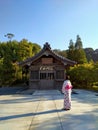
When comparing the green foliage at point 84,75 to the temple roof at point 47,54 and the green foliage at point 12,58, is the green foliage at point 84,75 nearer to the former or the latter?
the temple roof at point 47,54

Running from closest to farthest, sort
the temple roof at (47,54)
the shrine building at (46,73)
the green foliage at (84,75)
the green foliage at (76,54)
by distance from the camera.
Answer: the temple roof at (47,54) < the shrine building at (46,73) < the green foliage at (84,75) < the green foliage at (76,54)

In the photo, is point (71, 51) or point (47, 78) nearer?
point (47, 78)

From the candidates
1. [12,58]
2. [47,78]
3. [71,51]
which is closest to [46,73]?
[47,78]

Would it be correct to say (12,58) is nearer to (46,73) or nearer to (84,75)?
(46,73)

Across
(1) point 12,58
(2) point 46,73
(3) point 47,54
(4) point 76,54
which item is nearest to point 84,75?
(2) point 46,73

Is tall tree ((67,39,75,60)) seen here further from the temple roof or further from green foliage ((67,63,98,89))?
the temple roof

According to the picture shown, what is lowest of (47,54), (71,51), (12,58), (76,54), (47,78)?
(47,78)

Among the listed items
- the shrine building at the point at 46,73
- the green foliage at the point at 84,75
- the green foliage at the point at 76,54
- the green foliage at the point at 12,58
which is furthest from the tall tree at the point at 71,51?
the shrine building at the point at 46,73

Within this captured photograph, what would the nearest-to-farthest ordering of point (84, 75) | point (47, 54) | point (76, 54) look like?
point (47, 54) → point (84, 75) → point (76, 54)

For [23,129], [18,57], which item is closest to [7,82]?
[18,57]

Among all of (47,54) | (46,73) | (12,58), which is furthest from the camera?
(12,58)

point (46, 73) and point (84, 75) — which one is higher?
point (46, 73)

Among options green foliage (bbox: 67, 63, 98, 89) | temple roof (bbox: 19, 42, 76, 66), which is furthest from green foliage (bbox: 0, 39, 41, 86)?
temple roof (bbox: 19, 42, 76, 66)

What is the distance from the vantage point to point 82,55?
1886 inches
